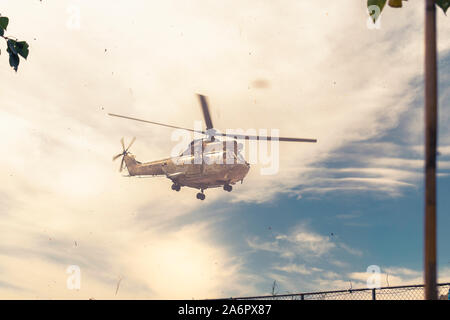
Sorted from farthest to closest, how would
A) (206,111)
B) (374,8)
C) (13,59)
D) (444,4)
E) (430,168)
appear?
(206,111) < (13,59) < (374,8) < (444,4) < (430,168)

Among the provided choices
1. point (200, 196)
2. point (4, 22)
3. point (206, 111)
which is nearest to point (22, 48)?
point (4, 22)

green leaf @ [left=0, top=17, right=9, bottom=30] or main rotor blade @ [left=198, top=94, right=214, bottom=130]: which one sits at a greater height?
main rotor blade @ [left=198, top=94, right=214, bottom=130]

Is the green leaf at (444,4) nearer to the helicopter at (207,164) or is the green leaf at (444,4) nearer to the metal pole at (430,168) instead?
the metal pole at (430,168)

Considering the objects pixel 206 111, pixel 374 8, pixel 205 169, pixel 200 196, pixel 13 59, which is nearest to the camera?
pixel 374 8

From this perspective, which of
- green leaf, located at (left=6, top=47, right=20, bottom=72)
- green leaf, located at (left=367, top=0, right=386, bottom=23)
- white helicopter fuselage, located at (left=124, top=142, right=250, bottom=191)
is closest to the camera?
green leaf, located at (left=367, top=0, right=386, bottom=23)

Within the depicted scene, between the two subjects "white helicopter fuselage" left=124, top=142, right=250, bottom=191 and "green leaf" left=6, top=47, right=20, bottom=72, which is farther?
"white helicopter fuselage" left=124, top=142, right=250, bottom=191

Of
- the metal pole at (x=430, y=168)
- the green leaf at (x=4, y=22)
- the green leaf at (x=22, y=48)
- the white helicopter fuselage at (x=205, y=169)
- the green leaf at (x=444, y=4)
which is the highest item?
the white helicopter fuselage at (x=205, y=169)

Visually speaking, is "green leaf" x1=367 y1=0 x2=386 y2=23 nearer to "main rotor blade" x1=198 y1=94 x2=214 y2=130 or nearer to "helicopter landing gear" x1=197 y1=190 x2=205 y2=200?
"main rotor blade" x1=198 y1=94 x2=214 y2=130

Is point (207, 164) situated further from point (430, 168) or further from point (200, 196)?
point (430, 168)

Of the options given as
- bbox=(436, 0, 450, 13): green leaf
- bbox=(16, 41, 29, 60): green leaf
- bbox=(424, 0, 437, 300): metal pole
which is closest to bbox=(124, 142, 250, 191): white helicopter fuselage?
bbox=(16, 41, 29, 60): green leaf

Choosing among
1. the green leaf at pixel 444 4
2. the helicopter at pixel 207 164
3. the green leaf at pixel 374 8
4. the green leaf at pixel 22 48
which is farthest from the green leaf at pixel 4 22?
the helicopter at pixel 207 164

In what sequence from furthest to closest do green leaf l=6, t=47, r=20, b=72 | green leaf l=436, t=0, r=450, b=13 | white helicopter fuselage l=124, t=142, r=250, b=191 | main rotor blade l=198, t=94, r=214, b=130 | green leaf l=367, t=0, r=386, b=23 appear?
white helicopter fuselage l=124, t=142, r=250, b=191, main rotor blade l=198, t=94, r=214, b=130, green leaf l=6, t=47, r=20, b=72, green leaf l=367, t=0, r=386, b=23, green leaf l=436, t=0, r=450, b=13
